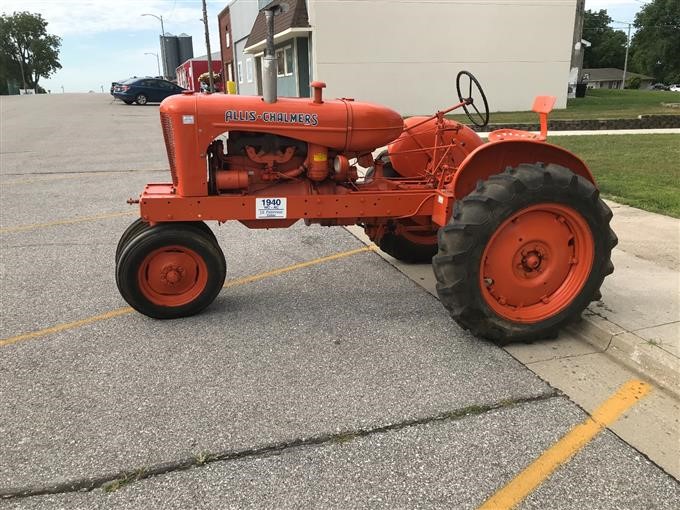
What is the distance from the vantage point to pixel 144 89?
1289 inches

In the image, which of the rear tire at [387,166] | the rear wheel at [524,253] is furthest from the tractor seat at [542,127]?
the rear tire at [387,166]

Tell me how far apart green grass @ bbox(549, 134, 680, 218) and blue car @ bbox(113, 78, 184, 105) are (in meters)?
25.6

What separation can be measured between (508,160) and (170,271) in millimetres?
2540

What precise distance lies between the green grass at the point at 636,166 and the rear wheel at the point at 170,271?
5.28 metres

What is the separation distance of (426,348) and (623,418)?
1.20 meters

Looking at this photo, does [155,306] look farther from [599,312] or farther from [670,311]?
[670,311]

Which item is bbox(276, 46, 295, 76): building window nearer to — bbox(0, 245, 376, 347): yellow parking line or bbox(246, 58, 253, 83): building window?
bbox(246, 58, 253, 83): building window

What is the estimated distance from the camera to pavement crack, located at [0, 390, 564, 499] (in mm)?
2398

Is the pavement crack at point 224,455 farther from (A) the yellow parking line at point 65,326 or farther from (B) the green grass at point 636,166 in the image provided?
(B) the green grass at point 636,166

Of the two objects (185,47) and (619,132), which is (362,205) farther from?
(185,47)

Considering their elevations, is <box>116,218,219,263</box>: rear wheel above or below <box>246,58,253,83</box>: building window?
below

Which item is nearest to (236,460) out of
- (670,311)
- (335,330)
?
(335,330)

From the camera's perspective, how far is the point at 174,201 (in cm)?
387

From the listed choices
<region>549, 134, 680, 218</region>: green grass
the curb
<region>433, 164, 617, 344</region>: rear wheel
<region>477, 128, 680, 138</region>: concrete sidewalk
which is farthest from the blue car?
the curb
